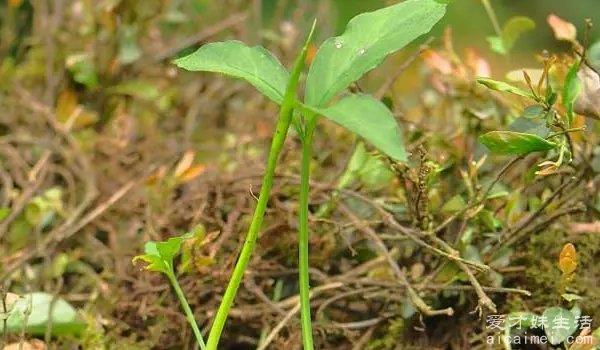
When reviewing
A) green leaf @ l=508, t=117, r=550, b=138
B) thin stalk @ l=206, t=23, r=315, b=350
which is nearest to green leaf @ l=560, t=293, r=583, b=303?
green leaf @ l=508, t=117, r=550, b=138

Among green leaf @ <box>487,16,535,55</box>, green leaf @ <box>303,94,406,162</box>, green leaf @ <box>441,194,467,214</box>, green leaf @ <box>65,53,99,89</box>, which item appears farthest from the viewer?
green leaf @ <box>65,53,99,89</box>

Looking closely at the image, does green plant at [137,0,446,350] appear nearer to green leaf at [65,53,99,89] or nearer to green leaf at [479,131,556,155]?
green leaf at [479,131,556,155]

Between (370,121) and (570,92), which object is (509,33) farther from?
(370,121)

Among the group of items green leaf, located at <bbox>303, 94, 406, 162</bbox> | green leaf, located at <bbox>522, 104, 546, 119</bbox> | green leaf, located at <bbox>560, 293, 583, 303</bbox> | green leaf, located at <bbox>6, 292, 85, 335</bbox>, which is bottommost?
green leaf, located at <bbox>6, 292, 85, 335</bbox>

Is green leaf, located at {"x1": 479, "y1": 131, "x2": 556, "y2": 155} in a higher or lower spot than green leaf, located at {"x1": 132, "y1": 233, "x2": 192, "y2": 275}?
higher

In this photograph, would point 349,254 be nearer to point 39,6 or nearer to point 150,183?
point 150,183

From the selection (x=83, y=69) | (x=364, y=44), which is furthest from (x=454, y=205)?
(x=83, y=69)
